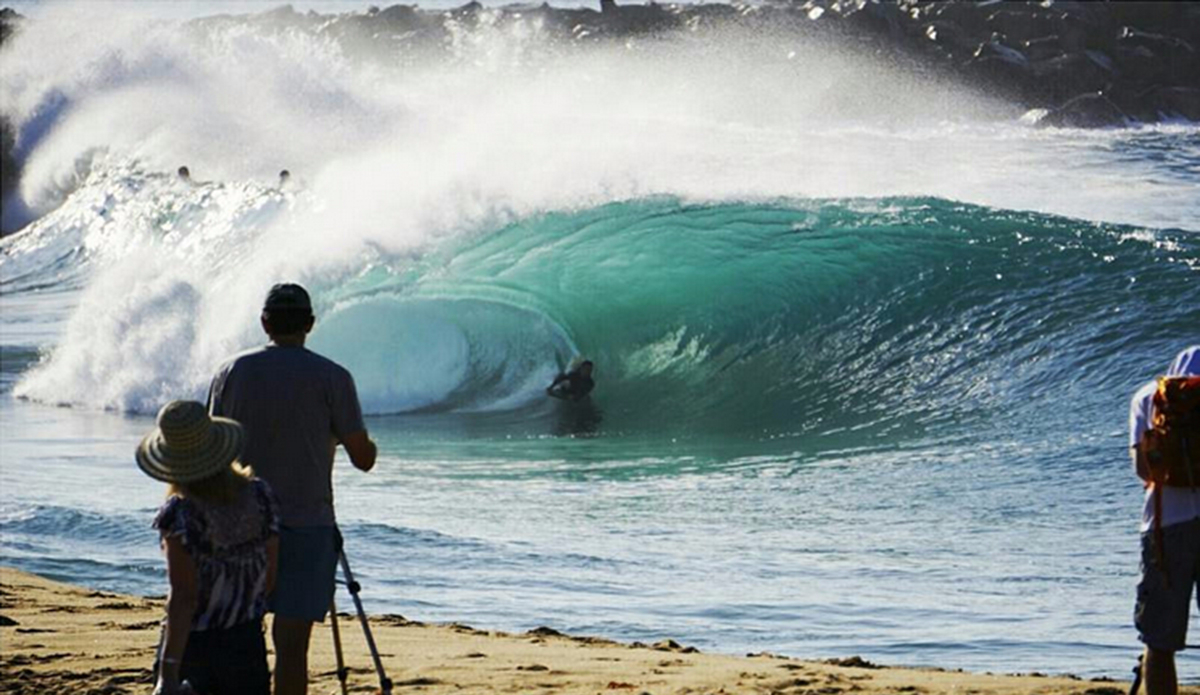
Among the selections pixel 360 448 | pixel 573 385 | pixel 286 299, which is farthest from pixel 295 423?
pixel 573 385

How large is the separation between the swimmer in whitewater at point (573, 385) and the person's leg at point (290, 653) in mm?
10978

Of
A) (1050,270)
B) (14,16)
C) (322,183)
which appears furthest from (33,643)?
(14,16)

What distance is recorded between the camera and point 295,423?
4.94 metres

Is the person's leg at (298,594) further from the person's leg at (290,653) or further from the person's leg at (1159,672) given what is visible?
the person's leg at (1159,672)

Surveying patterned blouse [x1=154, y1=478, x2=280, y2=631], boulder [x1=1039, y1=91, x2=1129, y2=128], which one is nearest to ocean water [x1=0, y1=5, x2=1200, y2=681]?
patterned blouse [x1=154, y1=478, x2=280, y2=631]

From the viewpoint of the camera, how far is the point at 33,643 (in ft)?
23.0

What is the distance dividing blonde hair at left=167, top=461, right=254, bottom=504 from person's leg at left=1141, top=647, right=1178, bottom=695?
2486 mm

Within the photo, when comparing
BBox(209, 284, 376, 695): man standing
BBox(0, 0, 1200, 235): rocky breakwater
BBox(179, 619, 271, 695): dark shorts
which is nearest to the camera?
BBox(179, 619, 271, 695): dark shorts

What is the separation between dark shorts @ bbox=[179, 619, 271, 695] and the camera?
172 inches

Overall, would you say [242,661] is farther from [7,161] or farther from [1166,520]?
[7,161]

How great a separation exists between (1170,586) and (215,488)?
2539 millimetres

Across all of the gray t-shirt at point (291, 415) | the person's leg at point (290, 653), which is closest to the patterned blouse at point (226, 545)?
the gray t-shirt at point (291, 415)

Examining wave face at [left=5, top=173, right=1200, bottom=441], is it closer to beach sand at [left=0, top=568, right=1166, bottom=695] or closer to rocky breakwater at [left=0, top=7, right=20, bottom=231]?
beach sand at [left=0, top=568, right=1166, bottom=695]

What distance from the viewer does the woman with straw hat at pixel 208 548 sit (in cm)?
421
